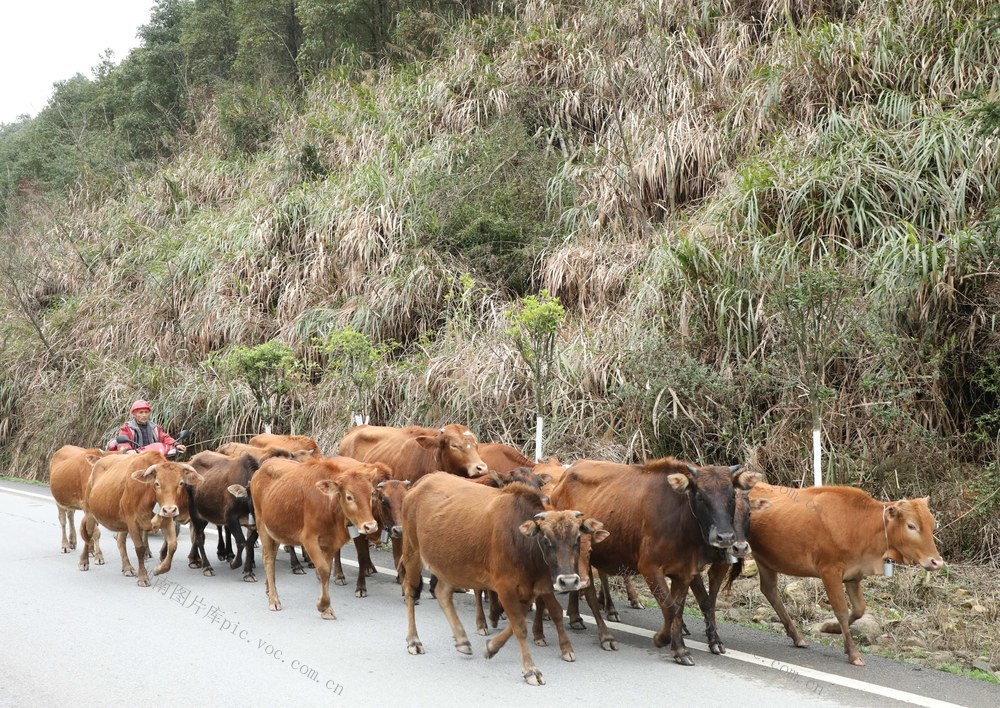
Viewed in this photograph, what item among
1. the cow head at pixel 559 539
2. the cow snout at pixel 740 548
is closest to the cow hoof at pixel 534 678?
the cow head at pixel 559 539

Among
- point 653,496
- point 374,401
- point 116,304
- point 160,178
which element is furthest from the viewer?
point 160,178

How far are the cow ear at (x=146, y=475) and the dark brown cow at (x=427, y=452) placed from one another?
7.35ft

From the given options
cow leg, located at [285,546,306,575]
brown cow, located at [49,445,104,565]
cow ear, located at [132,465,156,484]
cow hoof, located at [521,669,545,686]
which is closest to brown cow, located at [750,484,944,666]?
cow hoof, located at [521,669,545,686]

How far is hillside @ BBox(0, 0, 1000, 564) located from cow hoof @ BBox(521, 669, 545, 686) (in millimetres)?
4640

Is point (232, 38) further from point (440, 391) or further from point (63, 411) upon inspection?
point (440, 391)

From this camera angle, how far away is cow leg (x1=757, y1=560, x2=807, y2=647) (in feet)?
21.1

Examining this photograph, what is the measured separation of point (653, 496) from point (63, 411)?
15.5 metres

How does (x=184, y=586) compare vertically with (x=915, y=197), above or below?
below

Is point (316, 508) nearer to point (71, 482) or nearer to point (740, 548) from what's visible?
point (740, 548)

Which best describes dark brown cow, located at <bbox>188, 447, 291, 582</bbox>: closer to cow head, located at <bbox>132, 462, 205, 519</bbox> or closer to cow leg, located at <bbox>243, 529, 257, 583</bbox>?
cow leg, located at <bbox>243, 529, 257, 583</bbox>

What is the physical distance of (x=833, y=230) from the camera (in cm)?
1093

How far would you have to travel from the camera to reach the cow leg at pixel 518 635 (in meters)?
5.75

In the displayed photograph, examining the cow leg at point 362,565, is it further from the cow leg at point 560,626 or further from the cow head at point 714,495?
the cow head at point 714,495

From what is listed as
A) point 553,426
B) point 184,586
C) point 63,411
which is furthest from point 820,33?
point 63,411
